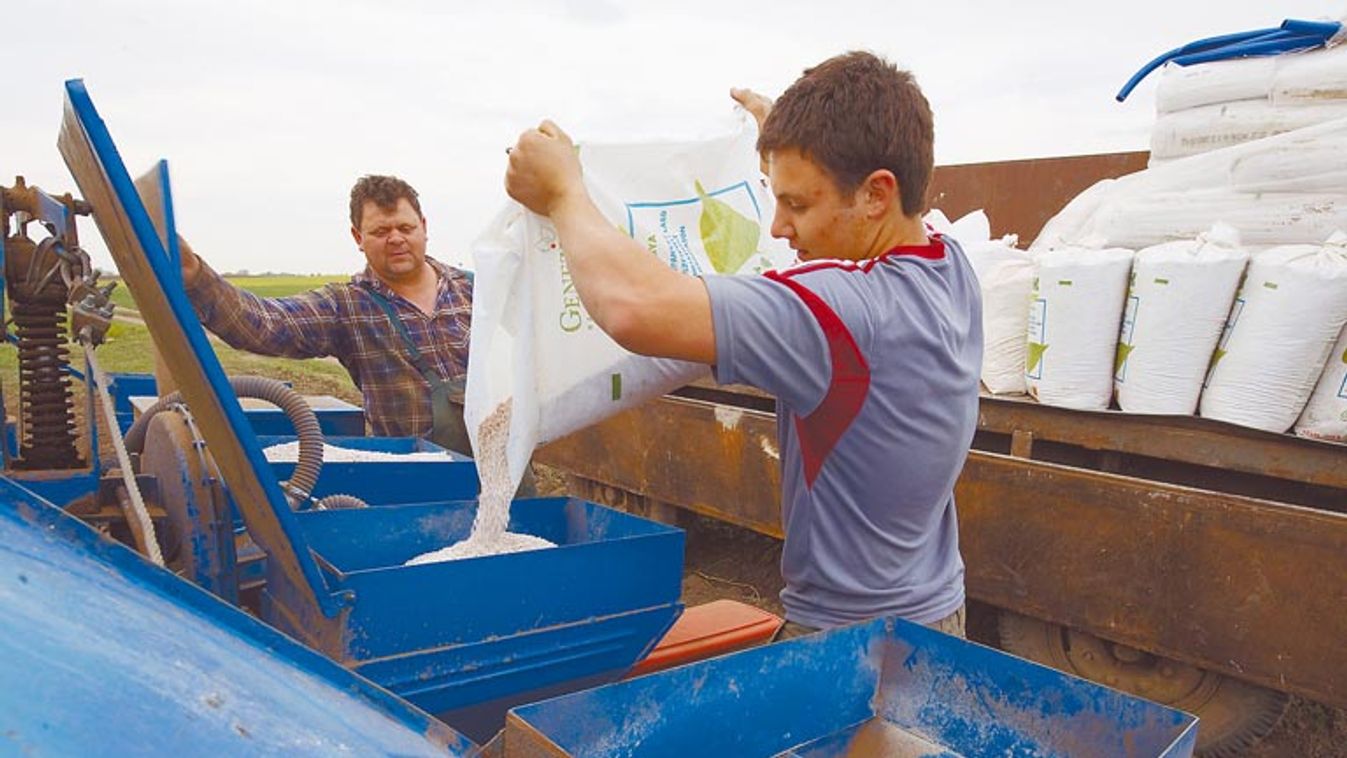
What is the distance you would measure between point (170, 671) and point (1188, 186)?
137 inches

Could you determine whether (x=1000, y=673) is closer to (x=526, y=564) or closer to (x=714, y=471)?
(x=526, y=564)

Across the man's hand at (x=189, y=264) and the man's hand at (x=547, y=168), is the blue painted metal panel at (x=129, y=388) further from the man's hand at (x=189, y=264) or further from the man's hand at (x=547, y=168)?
the man's hand at (x=547, y=168)

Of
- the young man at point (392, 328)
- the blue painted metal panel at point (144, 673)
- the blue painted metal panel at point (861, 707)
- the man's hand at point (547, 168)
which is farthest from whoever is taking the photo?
the young man at point (392, 328)

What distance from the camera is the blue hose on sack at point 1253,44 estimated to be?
3.21m

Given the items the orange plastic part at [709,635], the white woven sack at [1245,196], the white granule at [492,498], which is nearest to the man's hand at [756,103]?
the white granule at [492,498]

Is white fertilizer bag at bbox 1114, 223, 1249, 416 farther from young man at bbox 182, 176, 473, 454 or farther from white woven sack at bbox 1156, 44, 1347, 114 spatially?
young man at bbox 182, 176, 473, 454

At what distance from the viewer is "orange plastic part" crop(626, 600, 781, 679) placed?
6.71 feet

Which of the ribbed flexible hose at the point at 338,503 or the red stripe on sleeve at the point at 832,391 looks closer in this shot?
the red stripe on sleeve at the point at 832,391

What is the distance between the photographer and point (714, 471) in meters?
3.85

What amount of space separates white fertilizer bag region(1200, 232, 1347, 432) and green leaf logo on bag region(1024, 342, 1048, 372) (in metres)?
0.54

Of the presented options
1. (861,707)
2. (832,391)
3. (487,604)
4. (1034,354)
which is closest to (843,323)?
(832,391)

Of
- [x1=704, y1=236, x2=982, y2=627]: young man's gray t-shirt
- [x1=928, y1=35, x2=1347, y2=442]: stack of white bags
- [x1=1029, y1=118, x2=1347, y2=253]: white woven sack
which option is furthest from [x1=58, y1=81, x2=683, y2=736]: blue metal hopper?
[x1=1029, y1=118, x2=1347, y2=253]: white woven sack

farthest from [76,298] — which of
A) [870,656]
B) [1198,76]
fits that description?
[1198,76]

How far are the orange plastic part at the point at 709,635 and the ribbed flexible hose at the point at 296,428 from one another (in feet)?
2.61
